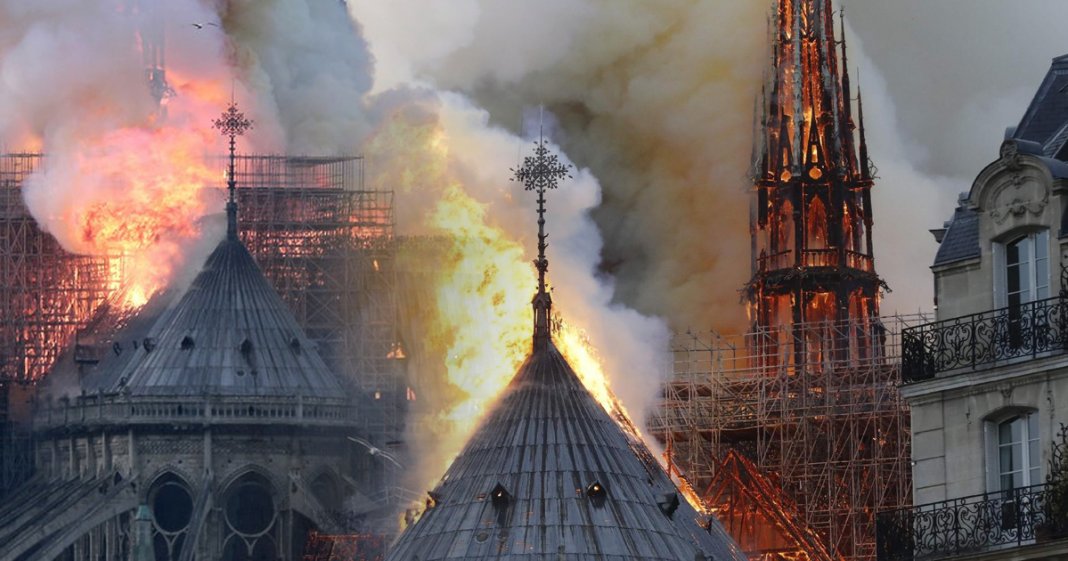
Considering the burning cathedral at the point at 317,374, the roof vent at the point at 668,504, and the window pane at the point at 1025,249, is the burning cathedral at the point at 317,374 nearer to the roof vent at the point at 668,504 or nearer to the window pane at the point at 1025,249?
the roof vent at the point at 668,504

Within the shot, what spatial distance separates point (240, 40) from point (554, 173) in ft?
175

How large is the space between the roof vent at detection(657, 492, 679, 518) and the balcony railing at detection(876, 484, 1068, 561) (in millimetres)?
34830

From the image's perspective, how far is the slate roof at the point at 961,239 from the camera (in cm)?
6694

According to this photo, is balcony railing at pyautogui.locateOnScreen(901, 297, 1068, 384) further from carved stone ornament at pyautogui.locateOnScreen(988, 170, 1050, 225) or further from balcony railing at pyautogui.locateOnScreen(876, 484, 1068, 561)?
balcony railing at pyautogui.locateOnScreen(876, 484, 1068, 561)

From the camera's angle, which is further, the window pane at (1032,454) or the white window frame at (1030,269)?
the white window frame at (1030,269)

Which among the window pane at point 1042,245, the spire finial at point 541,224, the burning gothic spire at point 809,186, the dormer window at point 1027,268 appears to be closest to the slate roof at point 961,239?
the dormer window at point 1027,268

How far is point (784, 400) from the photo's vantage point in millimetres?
→ 129375

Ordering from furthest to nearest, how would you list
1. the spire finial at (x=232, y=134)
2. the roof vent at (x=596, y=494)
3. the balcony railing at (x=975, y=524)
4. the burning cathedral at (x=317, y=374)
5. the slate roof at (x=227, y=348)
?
the spire finial at (x=232, y=134), the slate roof at (x=227, y=348), the burning cathedral at (x=317, y=374), the roof vent at (x=596, y=494), the balcony railing at (x=975, y=524)

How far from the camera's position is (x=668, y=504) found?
102750mm

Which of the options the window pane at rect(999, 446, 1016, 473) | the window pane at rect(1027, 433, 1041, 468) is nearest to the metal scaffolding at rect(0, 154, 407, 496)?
the window pane at rect(999, 446, 1016, 473)

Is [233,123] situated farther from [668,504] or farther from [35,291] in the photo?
[668,504]

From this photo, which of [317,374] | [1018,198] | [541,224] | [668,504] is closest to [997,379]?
[1018,198]

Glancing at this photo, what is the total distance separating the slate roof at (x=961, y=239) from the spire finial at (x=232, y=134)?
281ft

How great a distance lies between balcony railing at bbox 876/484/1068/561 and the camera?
6319cm
